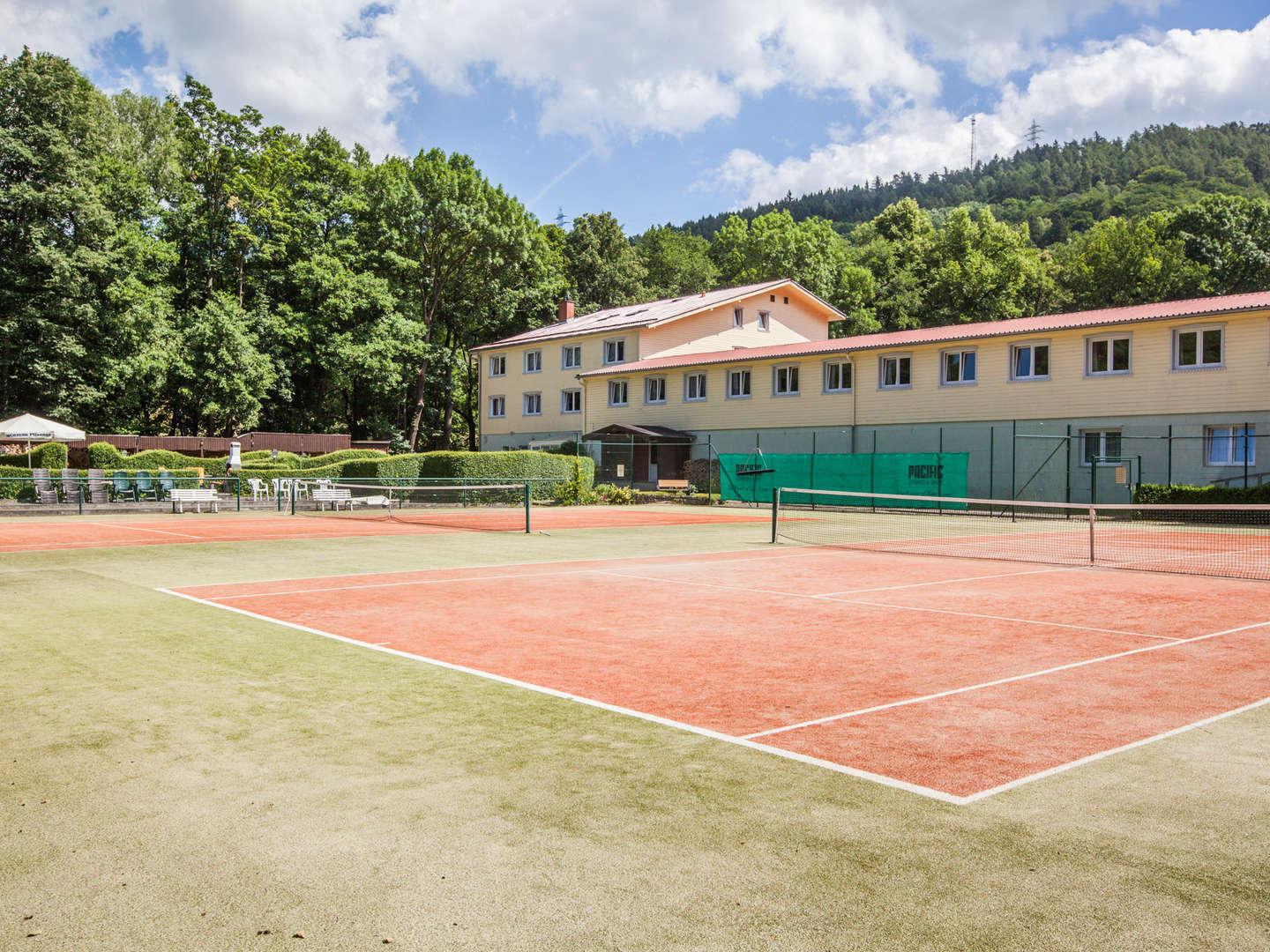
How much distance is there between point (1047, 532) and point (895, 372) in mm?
15672

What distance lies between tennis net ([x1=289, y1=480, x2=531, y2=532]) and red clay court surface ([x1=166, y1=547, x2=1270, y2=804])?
37.6 ft

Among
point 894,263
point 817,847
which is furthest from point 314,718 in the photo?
point 894,263

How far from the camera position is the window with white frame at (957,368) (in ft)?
122

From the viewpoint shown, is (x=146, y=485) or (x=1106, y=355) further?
(x=1106, y=355)

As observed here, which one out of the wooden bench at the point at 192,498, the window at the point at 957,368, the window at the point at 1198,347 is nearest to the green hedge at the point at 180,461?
the wooden bench at the point at 192,498

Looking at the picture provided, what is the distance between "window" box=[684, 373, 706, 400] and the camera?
155 feet

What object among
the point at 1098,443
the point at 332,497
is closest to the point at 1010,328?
the point at 1098,443

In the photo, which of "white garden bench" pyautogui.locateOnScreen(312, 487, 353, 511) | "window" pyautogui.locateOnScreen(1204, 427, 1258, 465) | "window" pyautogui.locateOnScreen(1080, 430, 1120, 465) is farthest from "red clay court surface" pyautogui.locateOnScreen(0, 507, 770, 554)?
"window" pyautogui.locateOnScreen(1204, 427, 1258, 465)

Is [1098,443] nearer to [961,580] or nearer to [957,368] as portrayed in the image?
[957,368]

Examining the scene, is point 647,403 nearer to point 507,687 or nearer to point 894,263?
point 894,263

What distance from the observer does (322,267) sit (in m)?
56.4

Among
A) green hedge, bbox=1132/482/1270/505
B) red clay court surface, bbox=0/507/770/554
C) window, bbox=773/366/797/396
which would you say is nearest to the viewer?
red clay court surface, bbox=0/507/770/554

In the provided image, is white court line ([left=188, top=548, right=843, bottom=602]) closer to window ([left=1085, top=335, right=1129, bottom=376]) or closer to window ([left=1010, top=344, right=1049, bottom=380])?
window ([left=1085, top=335, right=1129, bottom=376])

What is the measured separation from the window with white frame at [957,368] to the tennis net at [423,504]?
17418 mm
